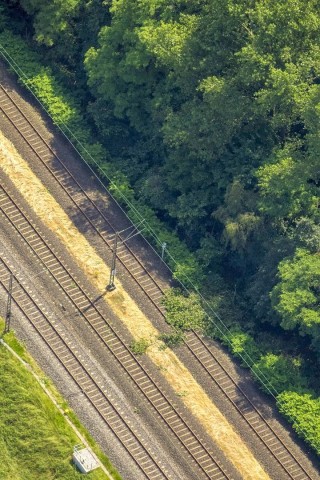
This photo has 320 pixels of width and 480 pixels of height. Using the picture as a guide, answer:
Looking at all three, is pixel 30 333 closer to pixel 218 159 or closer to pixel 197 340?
pixel 197 340

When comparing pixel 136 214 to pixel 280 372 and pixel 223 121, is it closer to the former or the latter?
pixel 223 121

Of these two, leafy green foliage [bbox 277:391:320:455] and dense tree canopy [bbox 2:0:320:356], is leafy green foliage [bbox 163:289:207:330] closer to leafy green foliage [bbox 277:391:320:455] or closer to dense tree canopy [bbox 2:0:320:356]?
dense tree canopy [bbox 2:0:320:356]

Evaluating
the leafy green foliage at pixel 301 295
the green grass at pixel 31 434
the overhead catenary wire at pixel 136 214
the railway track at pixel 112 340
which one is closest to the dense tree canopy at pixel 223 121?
the leafy green foliage at pixel 301 295

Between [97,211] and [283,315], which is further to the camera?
[97,211]

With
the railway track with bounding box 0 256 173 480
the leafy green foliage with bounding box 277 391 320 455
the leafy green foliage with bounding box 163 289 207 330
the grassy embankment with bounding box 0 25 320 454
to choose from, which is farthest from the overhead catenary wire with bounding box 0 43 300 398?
the railway track with bounding box 0 256 173 480

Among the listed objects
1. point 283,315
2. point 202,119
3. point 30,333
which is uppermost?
point 202,119

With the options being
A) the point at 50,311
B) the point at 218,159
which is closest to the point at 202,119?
the point at 218,159
